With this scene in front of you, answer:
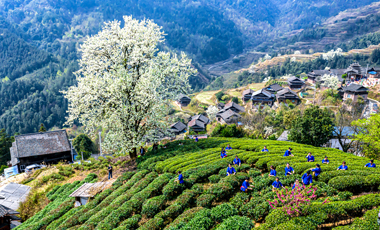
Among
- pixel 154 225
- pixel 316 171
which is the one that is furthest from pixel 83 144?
pixel 316 171

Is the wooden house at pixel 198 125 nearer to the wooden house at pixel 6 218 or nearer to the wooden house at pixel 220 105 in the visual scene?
the wooden house at pixel 220 105

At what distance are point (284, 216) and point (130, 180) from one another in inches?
642

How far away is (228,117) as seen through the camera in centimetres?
7794

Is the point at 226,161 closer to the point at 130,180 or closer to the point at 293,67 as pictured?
the point at 130,180

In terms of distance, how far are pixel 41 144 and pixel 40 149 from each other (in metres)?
1.37

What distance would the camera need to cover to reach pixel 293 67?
5295 inches

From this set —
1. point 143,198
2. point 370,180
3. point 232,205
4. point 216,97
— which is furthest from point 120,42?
point 216,97

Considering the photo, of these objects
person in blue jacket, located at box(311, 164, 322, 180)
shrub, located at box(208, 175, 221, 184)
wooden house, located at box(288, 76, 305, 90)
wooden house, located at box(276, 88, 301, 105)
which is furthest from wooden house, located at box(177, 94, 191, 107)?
person in blue jacket, located at box(311, 164, 322, 180)

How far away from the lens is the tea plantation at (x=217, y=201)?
12430mm

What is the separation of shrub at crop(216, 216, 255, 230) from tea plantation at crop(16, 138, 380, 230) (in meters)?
0.05

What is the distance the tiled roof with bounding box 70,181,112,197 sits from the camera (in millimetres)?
23677

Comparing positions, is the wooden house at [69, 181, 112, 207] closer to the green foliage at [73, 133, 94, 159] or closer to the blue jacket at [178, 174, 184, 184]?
the blue jacket at [178, 174, 184, 184]

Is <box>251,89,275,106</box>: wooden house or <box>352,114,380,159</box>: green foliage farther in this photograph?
<box>251,89,275,106</box>: wooden house

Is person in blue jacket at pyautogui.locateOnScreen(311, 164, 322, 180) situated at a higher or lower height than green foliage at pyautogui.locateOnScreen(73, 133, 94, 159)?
higher
